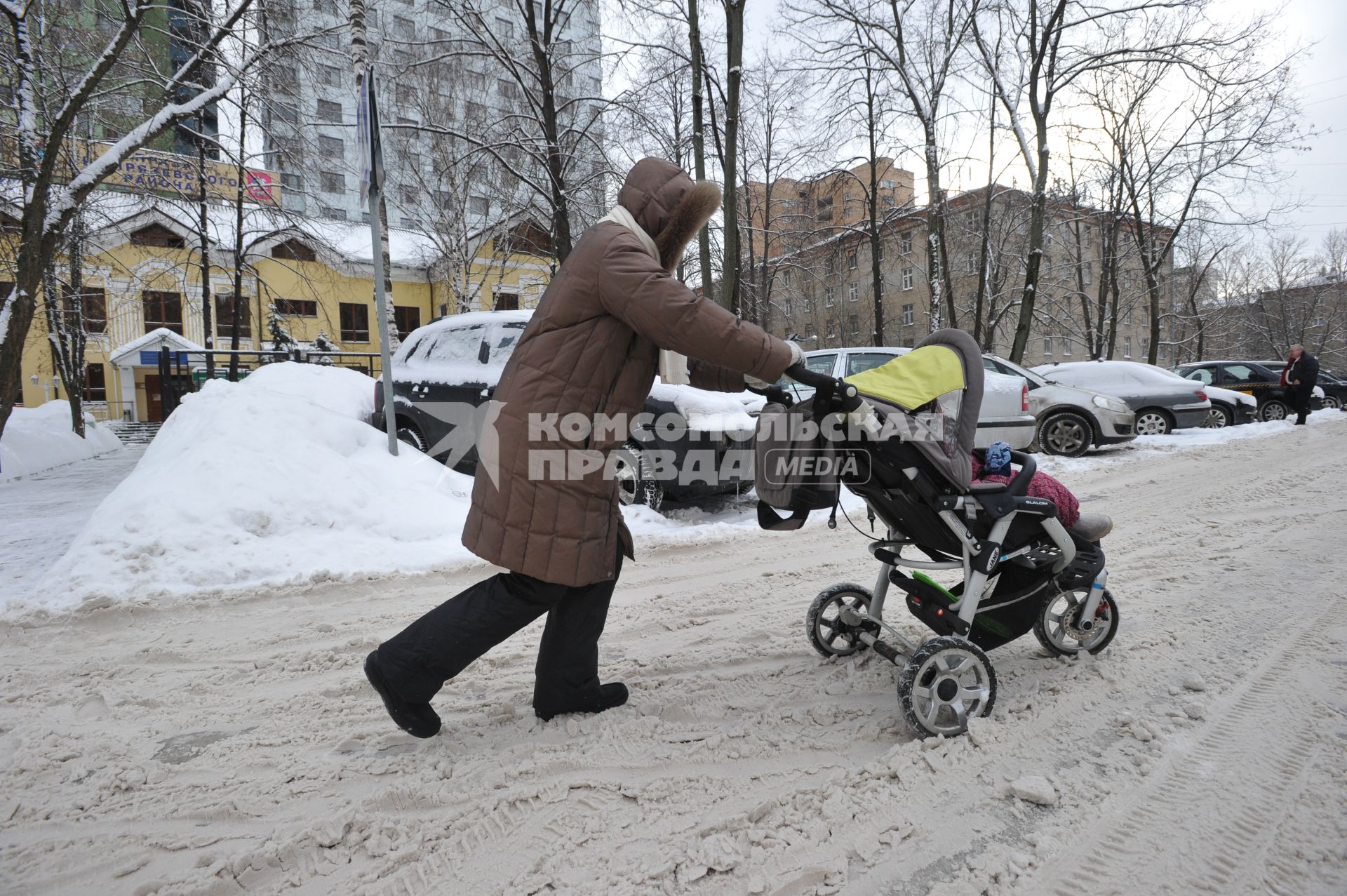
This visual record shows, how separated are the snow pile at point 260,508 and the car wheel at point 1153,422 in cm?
1225

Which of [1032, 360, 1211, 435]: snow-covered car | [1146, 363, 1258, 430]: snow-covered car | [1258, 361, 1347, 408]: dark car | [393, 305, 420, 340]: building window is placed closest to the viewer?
[1032, 360, 1211, 435]: snow-covered car

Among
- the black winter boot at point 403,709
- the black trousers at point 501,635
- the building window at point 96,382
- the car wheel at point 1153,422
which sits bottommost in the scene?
the black winter boot at point 403,709

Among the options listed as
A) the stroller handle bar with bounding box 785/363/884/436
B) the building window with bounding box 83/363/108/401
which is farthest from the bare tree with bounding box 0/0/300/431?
the building window with bounding box 83/363/108/401

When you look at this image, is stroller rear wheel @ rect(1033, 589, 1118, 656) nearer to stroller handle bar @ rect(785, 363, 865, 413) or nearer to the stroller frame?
the stroller frame

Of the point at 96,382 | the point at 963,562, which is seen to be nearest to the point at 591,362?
the point at 963,562

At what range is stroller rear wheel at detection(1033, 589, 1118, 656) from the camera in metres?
3.06

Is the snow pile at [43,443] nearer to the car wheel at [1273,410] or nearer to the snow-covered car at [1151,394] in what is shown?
the snow-covered car at [1151,394]

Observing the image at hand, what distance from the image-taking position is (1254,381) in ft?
56.9

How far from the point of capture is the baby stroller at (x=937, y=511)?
2.38 m

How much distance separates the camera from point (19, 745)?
255 centimetres

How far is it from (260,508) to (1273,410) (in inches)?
842

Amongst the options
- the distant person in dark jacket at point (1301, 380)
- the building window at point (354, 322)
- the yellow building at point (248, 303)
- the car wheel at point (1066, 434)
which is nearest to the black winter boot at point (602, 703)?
the car wheel at point (1066, 434)

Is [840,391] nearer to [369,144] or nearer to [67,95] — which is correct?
[369,144]

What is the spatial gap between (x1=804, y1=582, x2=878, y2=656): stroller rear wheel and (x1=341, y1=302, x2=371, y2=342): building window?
3311 cm
